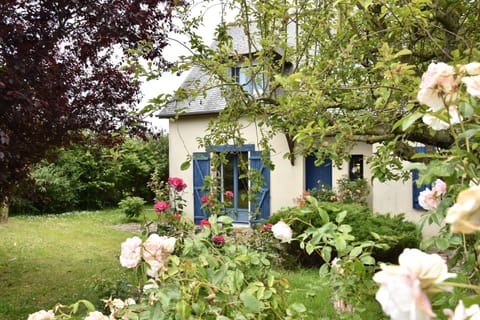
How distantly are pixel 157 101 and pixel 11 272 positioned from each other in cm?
516

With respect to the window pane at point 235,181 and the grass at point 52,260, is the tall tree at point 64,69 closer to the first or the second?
the grass at point 52,260

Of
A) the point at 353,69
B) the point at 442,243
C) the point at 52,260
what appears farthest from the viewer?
the point at 52,260

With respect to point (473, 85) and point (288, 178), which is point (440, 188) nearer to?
point (473, 85)

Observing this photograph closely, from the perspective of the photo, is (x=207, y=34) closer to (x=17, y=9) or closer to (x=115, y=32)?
(x=115, y=32)

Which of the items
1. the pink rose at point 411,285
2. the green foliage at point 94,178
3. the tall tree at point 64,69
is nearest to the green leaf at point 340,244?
the pink rose at point 411,285

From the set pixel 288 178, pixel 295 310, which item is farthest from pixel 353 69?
pixel 288 178

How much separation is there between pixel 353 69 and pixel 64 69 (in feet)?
9.17

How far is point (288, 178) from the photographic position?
10469 millimetres

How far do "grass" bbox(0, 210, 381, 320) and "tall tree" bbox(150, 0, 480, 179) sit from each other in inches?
37.5

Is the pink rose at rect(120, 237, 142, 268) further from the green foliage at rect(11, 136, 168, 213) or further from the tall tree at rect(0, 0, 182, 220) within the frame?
the green foliage at rect(11, 136, 168, 213)

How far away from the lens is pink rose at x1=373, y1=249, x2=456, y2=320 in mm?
545

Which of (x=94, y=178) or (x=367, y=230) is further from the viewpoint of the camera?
(x=94, y=178)

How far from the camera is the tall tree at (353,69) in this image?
90.5 inches

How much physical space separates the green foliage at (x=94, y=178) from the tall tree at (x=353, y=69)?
30.1ft
